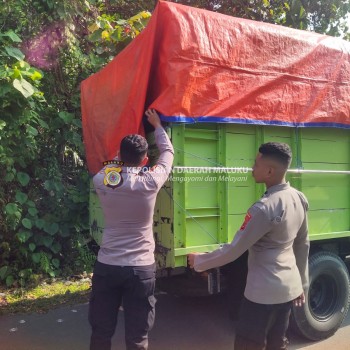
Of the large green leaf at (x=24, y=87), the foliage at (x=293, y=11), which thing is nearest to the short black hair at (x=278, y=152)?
the large green leaf at (x=24, y=87)

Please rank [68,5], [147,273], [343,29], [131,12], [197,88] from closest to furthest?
[147,273], [197,88], [68,5], [131,12], [343,29]

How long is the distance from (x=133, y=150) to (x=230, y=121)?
99 centimetres

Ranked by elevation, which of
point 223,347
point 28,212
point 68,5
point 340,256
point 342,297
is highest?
point 68,5

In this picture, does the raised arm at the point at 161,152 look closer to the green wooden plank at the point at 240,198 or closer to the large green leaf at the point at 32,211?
the green wooden plank at the point at 240,198

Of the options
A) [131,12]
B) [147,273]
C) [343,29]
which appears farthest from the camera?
[343,29]

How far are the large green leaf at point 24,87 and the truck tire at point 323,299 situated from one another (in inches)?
128

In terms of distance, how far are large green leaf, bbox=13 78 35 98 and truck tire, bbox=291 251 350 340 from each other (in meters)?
3.26

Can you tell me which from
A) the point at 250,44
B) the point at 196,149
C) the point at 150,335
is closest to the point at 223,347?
the point at 150,335

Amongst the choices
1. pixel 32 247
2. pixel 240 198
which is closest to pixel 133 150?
pixel 240 198

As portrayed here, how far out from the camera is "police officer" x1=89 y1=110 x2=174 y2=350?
260 centimetres

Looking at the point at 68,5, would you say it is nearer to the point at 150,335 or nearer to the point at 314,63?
the point at 314,63

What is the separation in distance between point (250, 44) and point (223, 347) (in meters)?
2.67

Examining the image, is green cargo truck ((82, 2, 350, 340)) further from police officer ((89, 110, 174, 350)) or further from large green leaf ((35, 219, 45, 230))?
large green leaf ((35, 219, 45, 230))

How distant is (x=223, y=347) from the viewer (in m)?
3.76
